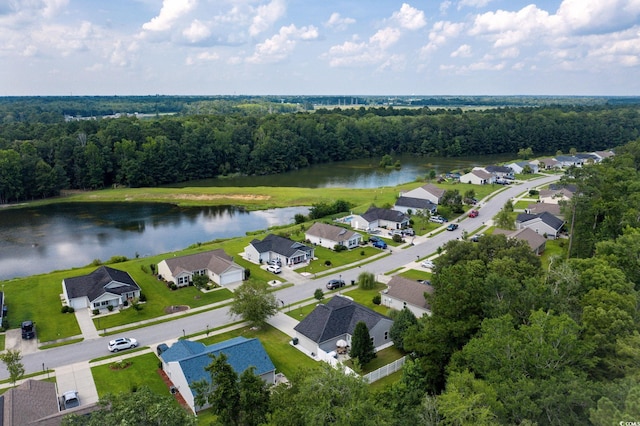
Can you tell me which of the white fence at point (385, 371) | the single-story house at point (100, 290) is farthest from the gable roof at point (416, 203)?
the single-story house at point (100, 290)

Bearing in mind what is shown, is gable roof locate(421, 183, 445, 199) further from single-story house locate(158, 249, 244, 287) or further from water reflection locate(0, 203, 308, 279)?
single-story house locate(158, 249, 244, 287)

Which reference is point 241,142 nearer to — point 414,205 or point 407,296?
point 414,205

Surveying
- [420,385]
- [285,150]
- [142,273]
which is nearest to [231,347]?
[420,385]

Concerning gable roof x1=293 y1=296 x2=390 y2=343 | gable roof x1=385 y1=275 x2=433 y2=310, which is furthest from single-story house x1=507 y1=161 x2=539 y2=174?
gable roof x1=293 y1=296 x2=390 y2=343

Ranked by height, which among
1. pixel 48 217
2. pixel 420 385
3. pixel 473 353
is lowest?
pixel 48 217

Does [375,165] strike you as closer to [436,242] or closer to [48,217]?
[436,242]
